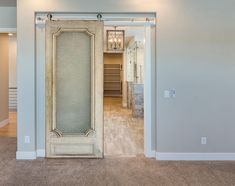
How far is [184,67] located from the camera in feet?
15.7

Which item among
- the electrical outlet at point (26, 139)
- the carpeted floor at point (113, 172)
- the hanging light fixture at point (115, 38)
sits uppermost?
the hanging light fixture at point (115, 38)

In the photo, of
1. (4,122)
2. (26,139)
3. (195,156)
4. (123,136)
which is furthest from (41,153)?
(4,122)

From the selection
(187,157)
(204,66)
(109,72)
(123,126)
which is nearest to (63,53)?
(204,66)

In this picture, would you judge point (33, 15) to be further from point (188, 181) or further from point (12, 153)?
point (188, 181)

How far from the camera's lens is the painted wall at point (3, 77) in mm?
7770

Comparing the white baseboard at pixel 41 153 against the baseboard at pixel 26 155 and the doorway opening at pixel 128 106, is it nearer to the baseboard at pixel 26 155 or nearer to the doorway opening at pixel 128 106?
the baseboard at pixel 26 155

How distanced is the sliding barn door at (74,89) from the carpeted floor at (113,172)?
0.32m

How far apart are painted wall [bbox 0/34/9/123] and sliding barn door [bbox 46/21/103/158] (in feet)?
11.6

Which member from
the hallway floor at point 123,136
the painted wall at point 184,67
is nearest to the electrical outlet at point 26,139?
the painted wall at point 184,67

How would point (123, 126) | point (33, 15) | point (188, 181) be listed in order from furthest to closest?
point (123, 126), point (33, 15), point (188, 181)

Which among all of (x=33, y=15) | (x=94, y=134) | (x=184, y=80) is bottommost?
(x=94, y=134)

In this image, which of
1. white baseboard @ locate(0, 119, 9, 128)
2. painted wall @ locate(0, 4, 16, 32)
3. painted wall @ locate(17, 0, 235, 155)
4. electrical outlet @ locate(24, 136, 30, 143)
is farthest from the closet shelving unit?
electrical outlet @ locate(24, 136, 30, 143)

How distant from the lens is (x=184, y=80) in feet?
15.7

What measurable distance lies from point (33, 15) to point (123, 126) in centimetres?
425
